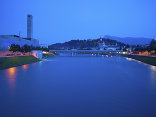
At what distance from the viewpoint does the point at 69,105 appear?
7.81 m

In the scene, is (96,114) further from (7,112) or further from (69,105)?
(7,112)

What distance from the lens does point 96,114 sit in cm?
665

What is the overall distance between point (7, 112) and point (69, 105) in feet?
8.27

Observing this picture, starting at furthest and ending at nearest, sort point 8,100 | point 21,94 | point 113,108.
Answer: point 21,94 → point 8,100 → point 113,108

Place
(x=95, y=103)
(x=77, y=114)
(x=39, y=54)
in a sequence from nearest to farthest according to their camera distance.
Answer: (x=77, y=114) < (x=95, y=103) < (x=39, y=54)

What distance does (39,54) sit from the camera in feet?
184

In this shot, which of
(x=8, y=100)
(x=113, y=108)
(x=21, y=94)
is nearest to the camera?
(x=113, y=108)

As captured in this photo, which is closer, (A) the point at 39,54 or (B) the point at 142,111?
(B) the point at 142,111

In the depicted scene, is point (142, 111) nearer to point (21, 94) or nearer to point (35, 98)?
point (35, 98)

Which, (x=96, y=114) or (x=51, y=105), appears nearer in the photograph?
(x=96, y=114)

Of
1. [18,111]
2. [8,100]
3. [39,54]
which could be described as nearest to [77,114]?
[18,111]

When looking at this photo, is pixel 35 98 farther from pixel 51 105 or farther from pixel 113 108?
pixel 113 108

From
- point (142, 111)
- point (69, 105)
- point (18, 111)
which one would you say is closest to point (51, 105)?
point (69, 105)

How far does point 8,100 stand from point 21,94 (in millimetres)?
1259
